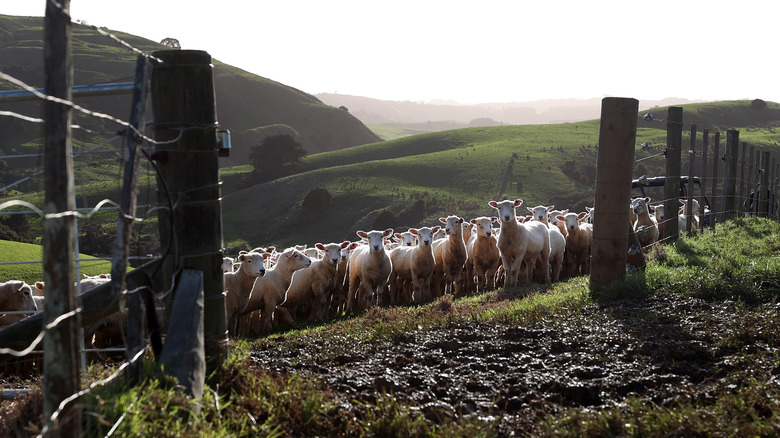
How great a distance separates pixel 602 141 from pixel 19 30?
495 feet

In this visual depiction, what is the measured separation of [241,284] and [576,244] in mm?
9230

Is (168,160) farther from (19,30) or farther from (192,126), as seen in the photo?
(19,30)

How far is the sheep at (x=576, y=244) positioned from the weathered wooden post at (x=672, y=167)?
473cm

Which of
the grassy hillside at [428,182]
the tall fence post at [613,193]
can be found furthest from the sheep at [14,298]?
the grassy hillside at [428,182]

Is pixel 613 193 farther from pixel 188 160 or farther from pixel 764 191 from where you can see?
pixel 764 191

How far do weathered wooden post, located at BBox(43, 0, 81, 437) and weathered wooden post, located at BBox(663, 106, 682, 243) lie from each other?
423 inches

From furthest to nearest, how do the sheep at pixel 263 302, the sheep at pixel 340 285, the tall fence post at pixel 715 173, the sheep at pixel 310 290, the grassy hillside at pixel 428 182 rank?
the grassy hillside at pixel 428 182
the sheep at pixel 340 285
the tall fence post at pixel 715 173
the sheep at pixel 310 290
the sheep at pixel 263 302

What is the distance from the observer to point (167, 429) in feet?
10.6

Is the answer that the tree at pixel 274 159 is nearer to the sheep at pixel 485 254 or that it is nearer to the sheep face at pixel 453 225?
the sheep face at pixel 453 225

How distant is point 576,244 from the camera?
17.1m

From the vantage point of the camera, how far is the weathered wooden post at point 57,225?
8.45 ft

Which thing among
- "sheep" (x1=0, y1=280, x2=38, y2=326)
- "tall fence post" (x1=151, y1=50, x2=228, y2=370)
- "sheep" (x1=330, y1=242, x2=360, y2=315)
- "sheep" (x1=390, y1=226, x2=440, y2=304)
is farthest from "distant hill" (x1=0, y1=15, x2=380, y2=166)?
"tall fence post" (x1=151, y1=50, x2=228, y2=370)

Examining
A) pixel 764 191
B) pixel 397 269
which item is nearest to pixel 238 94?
pixel 764 191

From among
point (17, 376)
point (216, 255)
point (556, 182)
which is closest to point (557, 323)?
point (216, 255)
